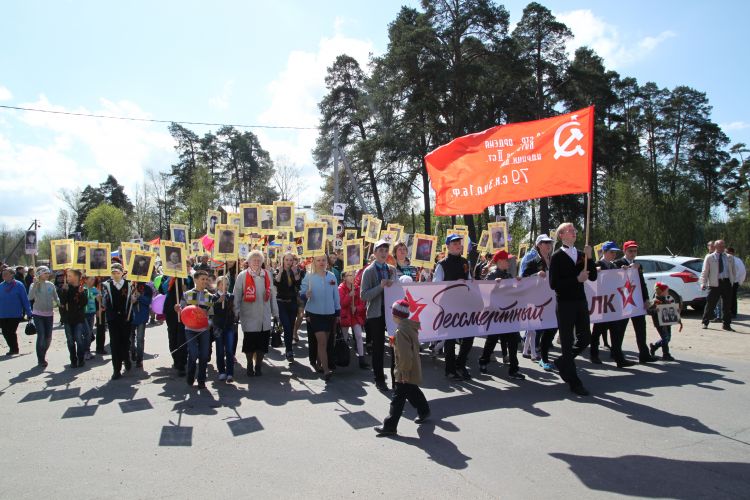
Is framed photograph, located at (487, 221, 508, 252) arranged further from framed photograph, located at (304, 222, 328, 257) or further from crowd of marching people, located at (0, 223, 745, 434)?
framed photograph, located at (304, 222, 328, 257)

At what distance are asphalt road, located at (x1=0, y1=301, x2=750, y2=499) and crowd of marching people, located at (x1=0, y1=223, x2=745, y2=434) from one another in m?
0.36

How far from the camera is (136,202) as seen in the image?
5438cm

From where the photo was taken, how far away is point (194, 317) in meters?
7.30

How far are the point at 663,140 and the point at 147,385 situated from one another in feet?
169

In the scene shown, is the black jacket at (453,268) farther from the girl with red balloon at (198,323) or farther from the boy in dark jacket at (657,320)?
the girl with red balloon at (198,323)

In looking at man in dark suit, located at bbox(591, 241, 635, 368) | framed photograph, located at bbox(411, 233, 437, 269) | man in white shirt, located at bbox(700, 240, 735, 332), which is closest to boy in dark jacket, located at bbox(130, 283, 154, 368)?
framed photograph, located at bbox(411, 233, 437, 269)

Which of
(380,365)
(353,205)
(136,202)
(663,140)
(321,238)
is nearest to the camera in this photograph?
(380,365)

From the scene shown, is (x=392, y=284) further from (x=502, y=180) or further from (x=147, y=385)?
(x=147, y=385)

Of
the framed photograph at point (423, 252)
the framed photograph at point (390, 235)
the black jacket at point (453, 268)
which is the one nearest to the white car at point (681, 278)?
the framed photograph at point (390, 235)

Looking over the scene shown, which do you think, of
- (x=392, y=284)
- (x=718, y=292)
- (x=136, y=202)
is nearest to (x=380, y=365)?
(x=392, y=284)

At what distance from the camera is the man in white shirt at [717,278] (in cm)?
1170

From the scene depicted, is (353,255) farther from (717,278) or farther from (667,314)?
(717,278)

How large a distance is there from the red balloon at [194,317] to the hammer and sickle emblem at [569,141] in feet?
17.8

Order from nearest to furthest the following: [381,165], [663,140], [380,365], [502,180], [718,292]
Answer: [380,365] < [502,180] < [718,292] < [381,165] < [663,140]
